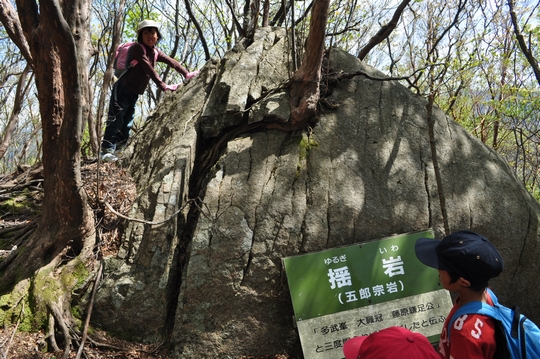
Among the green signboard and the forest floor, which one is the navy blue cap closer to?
the green signboard

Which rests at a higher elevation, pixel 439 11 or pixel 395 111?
pixel 439 11

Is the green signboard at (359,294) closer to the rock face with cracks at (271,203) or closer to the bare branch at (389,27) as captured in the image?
A: the rock face with cracks at (271,203)

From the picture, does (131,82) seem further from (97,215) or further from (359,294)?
(359,294)

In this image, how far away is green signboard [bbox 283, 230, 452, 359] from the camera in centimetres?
420

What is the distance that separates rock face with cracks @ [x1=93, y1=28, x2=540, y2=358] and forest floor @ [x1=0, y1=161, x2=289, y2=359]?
0.19m

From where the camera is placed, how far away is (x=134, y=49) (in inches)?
241

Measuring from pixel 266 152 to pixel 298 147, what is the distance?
1.37 ft

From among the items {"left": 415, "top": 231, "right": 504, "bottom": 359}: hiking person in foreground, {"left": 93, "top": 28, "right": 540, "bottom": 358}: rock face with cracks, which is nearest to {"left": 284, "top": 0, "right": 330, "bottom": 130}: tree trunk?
{"left": 93, "top": 28, "right": 540, "bottom": 358}: rock face with cracks

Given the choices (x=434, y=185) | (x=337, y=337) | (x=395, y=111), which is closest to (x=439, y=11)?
(x=395, y=111)

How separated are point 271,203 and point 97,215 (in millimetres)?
2228

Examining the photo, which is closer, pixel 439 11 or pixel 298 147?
pixel 298 147

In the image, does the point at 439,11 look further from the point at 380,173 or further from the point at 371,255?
the point at 371,255

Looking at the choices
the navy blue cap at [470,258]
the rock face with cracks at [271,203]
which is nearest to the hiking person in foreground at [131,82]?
the rock face with cracks at [271,203]

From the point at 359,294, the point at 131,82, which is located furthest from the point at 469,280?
the point at 131,82
